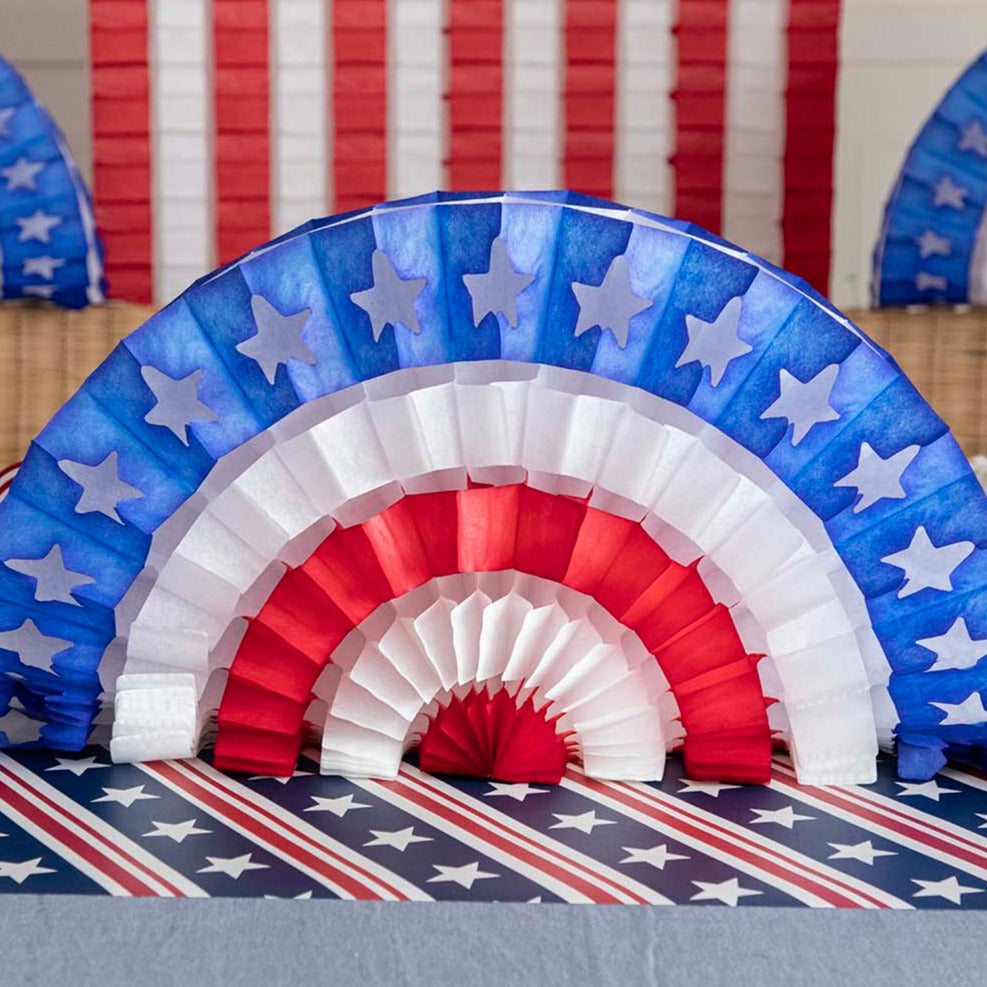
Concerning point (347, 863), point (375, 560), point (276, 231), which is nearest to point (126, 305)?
point (276, 231)

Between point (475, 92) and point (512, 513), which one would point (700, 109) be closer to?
point (475, 92)

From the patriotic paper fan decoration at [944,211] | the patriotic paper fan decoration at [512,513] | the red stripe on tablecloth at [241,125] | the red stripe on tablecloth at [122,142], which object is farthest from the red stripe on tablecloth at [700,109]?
the patriotic paper fan decoration at [512,513]

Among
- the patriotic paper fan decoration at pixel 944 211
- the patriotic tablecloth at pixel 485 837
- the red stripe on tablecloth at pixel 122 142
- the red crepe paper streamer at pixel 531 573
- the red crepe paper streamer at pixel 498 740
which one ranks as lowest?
the patriotic tablecloth at pixel 485 837

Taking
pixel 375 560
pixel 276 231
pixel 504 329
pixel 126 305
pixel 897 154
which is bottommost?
pixel 375 560

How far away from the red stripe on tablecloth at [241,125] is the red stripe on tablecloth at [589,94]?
1.41ft

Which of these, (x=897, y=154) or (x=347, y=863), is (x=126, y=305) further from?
(x=897, y=154)

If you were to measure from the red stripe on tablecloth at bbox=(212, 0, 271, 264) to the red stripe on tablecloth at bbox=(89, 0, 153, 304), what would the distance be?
0.34 feet

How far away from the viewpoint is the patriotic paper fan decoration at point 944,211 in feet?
4.56

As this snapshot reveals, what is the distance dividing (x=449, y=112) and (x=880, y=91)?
2.54 ft

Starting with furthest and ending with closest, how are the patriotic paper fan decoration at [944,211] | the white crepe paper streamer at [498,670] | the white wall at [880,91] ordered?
the white wall at [880,91] → the patriotic paper fan decoration at [944,211] → the white crepe paper streamer at [498,670]

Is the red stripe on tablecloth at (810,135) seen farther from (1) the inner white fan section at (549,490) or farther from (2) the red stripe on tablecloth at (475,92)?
(1) the inner white fan section at (549,490)

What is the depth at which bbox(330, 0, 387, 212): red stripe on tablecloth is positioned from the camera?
1795mm

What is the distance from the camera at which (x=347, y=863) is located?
1.86ft

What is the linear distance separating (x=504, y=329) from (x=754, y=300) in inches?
4.9
